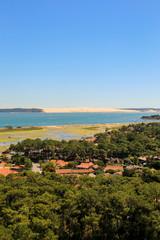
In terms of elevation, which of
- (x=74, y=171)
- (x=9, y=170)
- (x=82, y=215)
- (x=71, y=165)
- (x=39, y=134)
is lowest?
(x=74, y=171)

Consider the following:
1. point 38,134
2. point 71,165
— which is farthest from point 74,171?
point 38,134

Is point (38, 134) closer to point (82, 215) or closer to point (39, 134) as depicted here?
point (39, 134)

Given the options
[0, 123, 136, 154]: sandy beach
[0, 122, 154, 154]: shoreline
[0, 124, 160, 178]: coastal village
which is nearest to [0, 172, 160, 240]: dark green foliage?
[0, 124, 160, 178]: coastal village

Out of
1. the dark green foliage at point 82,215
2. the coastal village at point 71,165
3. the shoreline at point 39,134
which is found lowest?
the coastal village at point 71,165

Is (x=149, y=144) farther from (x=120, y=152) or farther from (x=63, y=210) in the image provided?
(x=63, y=210)

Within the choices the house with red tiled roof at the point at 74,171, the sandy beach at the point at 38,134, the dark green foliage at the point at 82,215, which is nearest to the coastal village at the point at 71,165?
the house with red tiled roof at the point at 74,171

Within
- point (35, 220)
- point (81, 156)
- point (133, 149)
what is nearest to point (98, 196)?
point (35, 220)

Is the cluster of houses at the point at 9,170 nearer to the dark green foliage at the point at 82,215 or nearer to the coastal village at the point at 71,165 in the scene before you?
the coastal village at the point at 71,165

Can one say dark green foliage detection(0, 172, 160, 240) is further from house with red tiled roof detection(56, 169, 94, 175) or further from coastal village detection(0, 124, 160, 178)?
house with red tiled roof detection(56, 169, 94, 175)

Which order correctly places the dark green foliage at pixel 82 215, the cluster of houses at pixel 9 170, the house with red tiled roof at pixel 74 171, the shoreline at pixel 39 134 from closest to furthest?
the dark green foliage at pixel 82 215 → the cluster of houses at pixel 9 170 → the house with red tiled roof at pixel 74 171 → the shoreline at pixel 39 134

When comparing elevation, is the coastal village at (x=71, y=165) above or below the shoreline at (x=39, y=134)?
below

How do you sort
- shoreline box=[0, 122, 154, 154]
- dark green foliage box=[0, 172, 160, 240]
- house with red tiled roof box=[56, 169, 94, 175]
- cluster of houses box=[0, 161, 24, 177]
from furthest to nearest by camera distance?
shoreline box=[0, 122, 154, 154] → house with red tiled roof box=[56, 169, 94, 175] → cluster of houses box=[0, 161, 24, 177] → dark green foliage box=[0, 172, 160, 240]
